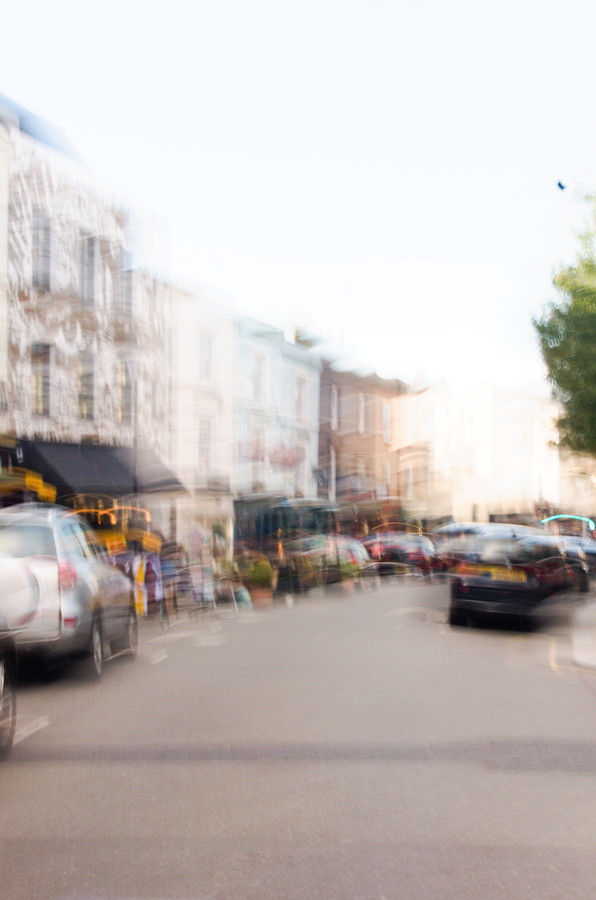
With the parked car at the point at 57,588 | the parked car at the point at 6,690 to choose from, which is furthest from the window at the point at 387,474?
the parked car at the point at 6,690

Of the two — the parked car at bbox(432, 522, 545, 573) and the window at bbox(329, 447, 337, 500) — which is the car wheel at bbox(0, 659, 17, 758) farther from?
the window at bbox(329, 447, 337, 500)

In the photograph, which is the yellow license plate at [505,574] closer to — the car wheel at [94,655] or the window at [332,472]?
the car wheel at [94,655]

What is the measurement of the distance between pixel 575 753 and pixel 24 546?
18.4ft

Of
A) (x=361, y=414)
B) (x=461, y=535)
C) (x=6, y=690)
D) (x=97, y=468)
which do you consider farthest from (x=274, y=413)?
(x=6, y=690)

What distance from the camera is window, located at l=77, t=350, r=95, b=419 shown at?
26125mm

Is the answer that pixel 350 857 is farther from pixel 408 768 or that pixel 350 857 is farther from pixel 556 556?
pixel 556 556

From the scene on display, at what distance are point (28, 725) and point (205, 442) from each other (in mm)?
26536

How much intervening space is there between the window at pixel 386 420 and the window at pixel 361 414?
7.46 feet

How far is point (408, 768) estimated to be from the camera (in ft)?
22.2

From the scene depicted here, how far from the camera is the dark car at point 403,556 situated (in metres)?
36.2

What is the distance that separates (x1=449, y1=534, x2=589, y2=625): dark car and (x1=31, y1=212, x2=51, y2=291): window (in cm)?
1231

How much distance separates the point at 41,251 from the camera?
80.8ft

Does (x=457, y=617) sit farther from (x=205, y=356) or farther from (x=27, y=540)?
(x=205, y=356)

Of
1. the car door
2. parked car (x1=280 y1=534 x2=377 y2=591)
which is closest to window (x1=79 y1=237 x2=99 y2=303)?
parked car (x1=280 y1=534 x2=377 y2=591)
